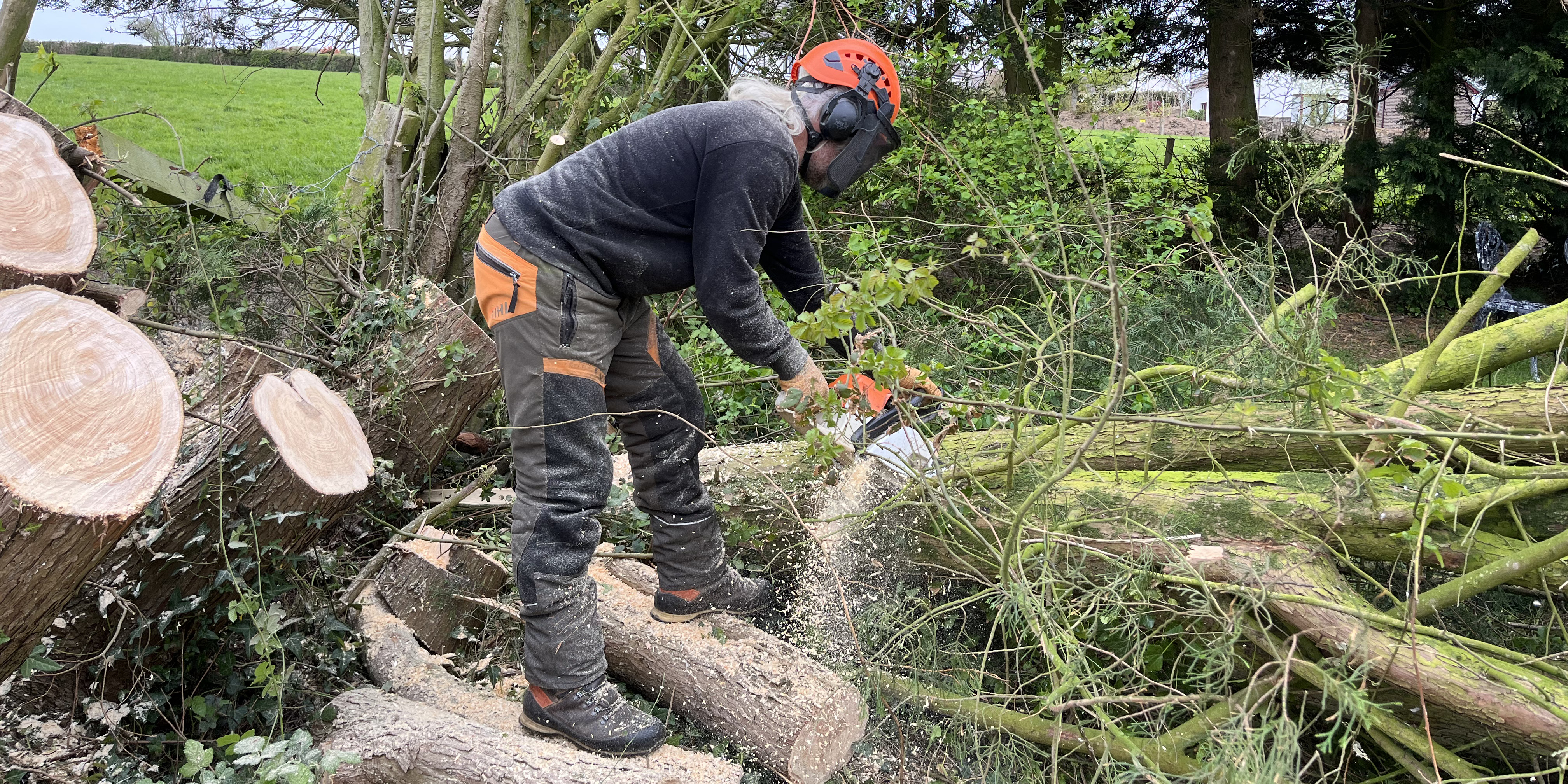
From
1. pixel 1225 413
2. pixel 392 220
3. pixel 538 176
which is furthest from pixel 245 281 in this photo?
pixel 1225 413

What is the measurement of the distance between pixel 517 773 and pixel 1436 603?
211 centimetres

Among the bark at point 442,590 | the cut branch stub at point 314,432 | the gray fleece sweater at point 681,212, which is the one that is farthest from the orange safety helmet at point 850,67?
the bark at point 442,590

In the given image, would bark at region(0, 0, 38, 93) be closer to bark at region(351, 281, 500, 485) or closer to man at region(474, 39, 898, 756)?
bark at region(351, 281, 500, 485)

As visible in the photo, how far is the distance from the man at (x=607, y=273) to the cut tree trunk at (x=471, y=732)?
0.07 m

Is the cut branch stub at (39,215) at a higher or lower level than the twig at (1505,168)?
higher

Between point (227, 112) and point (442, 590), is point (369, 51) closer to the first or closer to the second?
point (442, 590)

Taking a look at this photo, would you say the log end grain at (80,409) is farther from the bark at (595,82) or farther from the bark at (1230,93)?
the bark at (1230,93)

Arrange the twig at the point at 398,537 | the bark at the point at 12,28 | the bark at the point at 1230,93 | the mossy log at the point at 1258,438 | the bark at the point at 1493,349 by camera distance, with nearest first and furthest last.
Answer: the mossy log at the point at 1258,438
the bark at the point at 1493,349
the twig at the point at 398,537
the bark at the point at 12,28
the bark at the point at 1230,93

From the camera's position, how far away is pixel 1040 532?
8.13 ft

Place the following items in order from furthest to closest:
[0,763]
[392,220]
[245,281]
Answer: [392,220]
[245,281]
[0,763]

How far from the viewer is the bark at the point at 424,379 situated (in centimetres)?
311

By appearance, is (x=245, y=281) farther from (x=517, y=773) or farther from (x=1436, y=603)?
(x=1436, y=603)

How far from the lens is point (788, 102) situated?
7.96 ft

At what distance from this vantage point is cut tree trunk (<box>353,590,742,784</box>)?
2.18 metres
